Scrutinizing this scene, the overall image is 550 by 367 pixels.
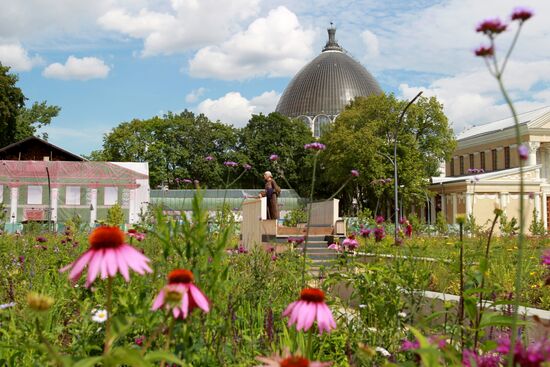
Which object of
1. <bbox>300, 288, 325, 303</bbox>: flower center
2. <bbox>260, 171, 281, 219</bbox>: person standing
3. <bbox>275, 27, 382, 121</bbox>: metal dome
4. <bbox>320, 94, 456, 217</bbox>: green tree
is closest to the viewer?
<bbox>300, 288, 325, 303</bbox>: flower center

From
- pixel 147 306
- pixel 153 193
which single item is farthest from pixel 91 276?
pixel 153 193

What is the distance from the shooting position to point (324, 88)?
136 meters

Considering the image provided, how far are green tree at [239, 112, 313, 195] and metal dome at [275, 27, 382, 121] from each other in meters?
64.8

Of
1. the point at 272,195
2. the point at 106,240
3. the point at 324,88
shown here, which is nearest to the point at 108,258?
the point at 106,240

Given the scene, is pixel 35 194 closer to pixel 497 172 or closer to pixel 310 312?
pixel 497 172

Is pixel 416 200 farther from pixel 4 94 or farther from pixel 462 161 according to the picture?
pixel 4 94

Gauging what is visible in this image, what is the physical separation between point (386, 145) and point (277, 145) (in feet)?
68.7

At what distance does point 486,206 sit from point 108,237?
50.6m

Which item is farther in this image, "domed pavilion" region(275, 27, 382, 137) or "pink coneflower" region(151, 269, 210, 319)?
"domed pavilion" region(275, 27, 382, 137)

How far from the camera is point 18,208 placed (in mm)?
46312

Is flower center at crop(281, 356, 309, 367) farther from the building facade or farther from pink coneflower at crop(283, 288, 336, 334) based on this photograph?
the building facade

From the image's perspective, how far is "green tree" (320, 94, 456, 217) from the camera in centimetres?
4475

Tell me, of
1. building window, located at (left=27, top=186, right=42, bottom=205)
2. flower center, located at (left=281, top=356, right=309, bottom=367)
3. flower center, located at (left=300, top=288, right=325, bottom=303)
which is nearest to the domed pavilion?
building window, located at (left=27, top=186, right=42, bottom=205)

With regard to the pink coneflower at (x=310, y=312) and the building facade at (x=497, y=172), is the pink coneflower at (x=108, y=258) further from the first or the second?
the building facade at (x=497, y=172)
